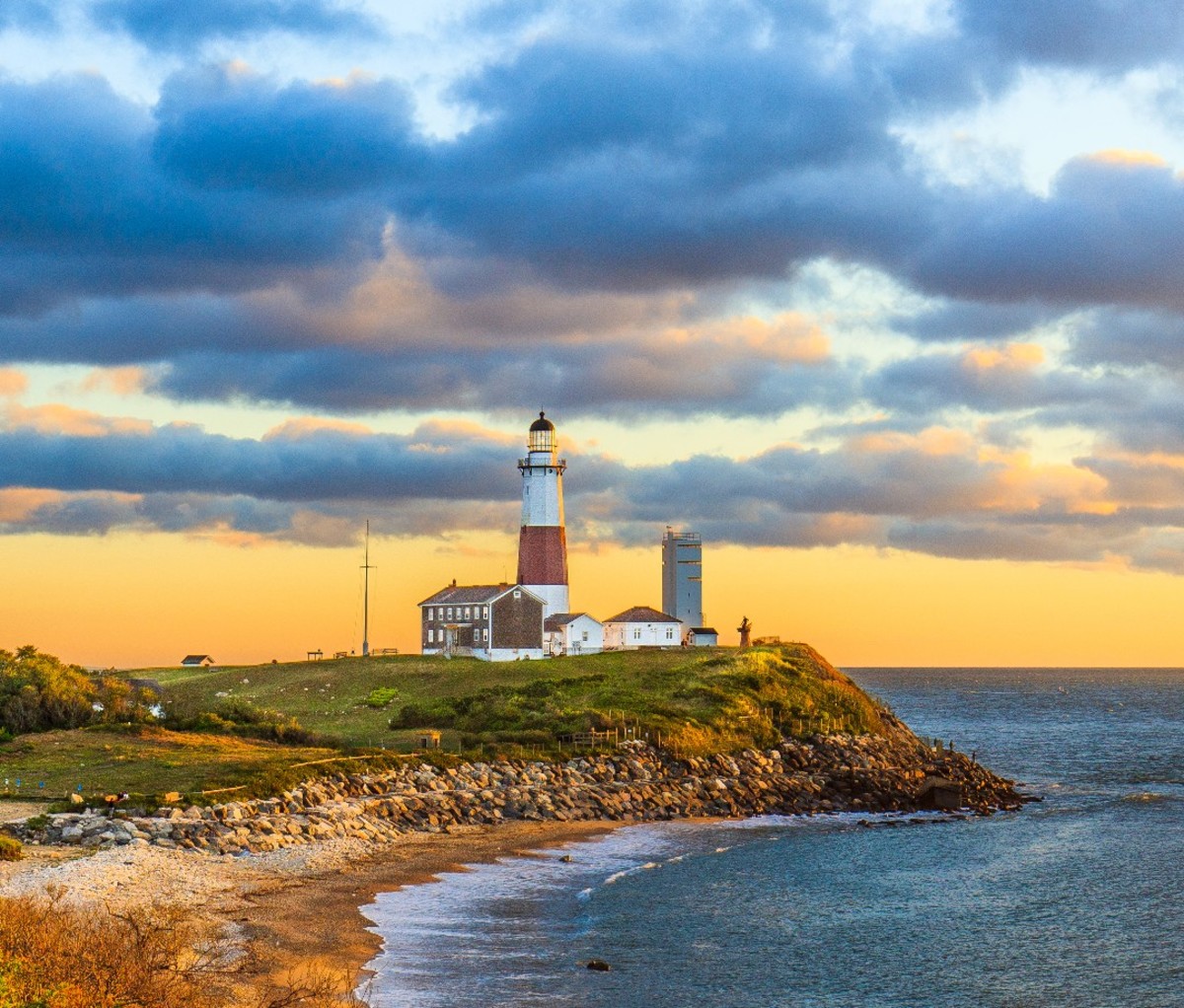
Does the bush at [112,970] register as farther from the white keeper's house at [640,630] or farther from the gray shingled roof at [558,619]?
the white keeper's house at [640,630]

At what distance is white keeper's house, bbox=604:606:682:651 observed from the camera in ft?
314

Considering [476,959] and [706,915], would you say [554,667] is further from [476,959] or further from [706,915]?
[476,959]

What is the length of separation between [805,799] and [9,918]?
41101 mm

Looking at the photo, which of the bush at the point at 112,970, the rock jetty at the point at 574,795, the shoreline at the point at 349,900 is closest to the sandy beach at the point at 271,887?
the shoreline at the point at 349,900

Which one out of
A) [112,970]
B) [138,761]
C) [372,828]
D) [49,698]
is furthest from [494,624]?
[112,970]

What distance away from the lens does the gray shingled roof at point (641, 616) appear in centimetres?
9644

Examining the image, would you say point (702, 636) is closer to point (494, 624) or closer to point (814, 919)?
point (494, 624)

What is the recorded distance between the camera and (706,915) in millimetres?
34281

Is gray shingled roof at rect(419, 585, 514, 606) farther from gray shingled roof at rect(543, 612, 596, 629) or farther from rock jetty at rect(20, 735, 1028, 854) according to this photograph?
rock jetty at rect(20, 735, 1028, 854)

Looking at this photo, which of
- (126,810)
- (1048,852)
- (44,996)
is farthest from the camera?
(1048,852)

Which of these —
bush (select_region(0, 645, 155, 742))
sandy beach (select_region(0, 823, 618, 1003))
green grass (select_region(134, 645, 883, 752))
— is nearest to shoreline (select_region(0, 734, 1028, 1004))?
sandy beach (select_region(0, 823, 618, 1003))

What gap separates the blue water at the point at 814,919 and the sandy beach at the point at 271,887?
3.00 feet

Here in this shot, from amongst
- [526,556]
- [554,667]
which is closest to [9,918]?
[554,667]

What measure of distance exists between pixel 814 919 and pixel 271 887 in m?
13.5
